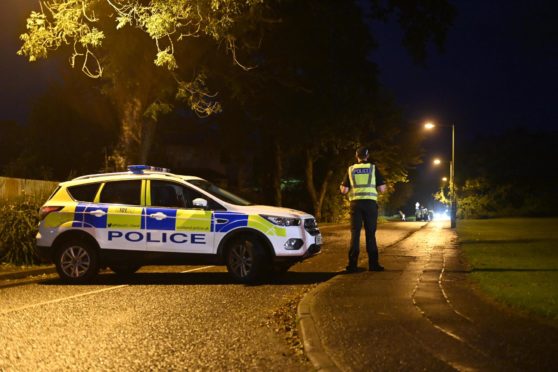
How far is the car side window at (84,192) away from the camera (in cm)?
1179

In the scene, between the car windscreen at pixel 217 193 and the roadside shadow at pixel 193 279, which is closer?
the roadside shadow at pixel 193 279

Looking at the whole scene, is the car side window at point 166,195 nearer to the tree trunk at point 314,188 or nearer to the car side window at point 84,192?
the car side window at point 84,192

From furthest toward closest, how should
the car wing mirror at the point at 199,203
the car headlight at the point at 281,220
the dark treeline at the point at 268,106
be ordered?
the dark treeline at the point at 268,106 < the car wing mirror at the point at 199,203 < the car headlight at the point at 281,220

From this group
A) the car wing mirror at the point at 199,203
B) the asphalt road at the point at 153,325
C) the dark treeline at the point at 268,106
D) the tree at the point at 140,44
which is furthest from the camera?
the dark treeline at the point at 268,106

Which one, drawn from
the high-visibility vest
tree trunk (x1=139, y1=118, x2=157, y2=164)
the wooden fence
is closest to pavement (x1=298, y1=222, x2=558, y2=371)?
the high-visibility vest

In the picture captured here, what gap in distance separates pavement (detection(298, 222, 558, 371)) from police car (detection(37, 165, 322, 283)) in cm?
139

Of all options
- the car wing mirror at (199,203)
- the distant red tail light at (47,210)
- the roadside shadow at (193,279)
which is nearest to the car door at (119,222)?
the distant red tail light at (47,210)

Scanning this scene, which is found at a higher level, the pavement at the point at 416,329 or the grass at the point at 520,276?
the grass at the point at 520,276

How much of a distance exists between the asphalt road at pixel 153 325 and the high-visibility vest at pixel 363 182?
1.62 metres

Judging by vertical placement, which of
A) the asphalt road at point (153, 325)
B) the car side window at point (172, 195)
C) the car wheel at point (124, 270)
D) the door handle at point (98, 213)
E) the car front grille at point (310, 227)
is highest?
the car side window at point (172, 195)

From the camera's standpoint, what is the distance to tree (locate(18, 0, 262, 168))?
14977mm

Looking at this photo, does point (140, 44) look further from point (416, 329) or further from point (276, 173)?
point (276, 173)

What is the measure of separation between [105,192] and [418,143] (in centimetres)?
4493

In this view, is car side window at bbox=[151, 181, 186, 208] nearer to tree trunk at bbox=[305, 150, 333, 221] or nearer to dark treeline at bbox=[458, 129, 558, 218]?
tree trunk at bbox=[305, 150, 333, 221]
